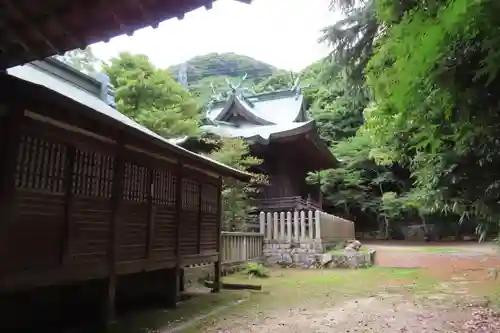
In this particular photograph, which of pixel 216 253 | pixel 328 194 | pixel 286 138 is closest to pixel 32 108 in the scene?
pixel 216 253

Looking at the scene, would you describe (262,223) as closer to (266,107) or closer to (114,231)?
(114,231)

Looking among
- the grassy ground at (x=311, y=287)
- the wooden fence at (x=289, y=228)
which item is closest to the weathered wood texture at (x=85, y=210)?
the grassy ground at (x=311, y=287)

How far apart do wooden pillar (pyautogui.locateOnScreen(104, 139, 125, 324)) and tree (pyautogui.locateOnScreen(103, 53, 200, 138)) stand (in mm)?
10180

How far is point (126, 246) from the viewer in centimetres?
612

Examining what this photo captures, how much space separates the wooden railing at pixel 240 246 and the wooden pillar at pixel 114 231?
235 inches

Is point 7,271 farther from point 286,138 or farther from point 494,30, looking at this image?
point 286,138

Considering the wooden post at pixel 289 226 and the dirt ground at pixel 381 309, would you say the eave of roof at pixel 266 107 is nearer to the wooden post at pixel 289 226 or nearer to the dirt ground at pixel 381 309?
the wooden post at pixel 289 226

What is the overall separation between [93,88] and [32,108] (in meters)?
7.26

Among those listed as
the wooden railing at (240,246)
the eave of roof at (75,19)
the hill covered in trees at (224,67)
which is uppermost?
the hill covered in trees at (224,67)

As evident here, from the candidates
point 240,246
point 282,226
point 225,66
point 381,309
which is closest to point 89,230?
point 381,309

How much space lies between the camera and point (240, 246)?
512 inches

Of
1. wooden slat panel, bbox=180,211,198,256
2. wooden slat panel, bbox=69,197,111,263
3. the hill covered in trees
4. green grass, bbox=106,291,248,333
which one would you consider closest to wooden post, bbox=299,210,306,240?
green grass, bbox=106,291,248,333

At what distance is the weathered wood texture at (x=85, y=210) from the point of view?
172 inches

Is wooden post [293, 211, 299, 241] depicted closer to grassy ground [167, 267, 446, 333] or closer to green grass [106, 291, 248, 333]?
grassy ground [167, 267, 446, 333]
